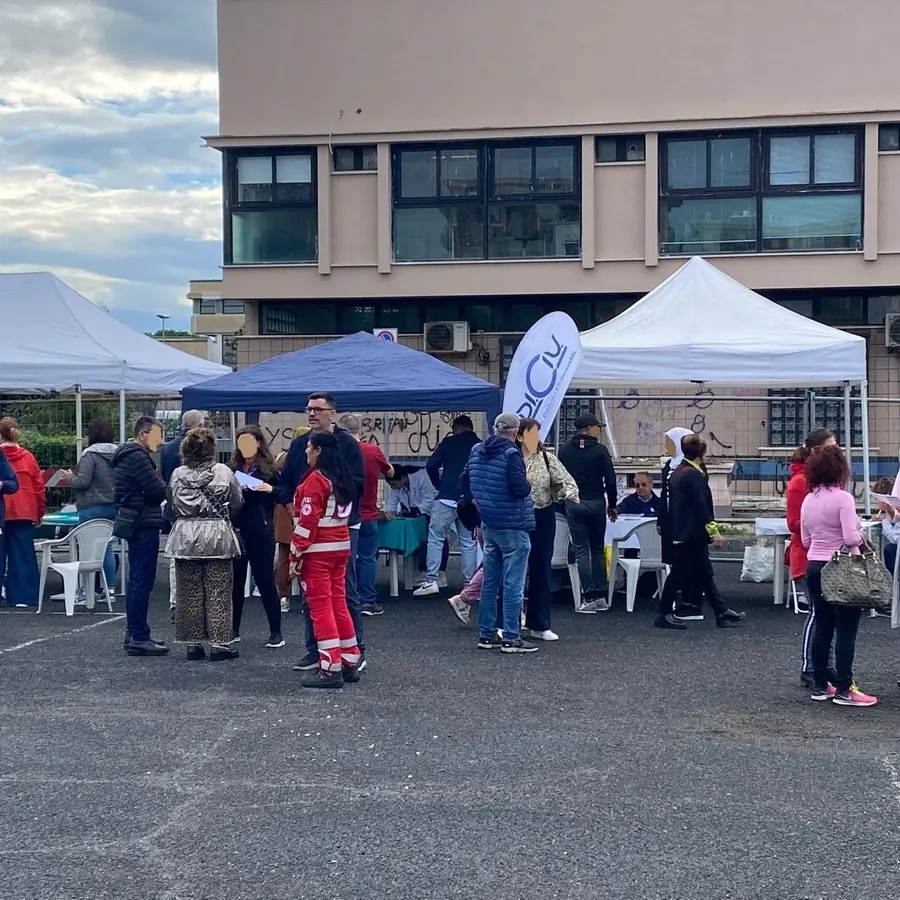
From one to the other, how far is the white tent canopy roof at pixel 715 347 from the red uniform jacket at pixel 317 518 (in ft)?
14.7

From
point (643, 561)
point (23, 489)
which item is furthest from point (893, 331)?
point (23, 489)

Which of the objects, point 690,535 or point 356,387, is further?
point 356,387

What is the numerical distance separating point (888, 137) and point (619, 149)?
483 centimetres

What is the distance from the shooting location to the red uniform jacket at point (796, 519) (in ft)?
27.9

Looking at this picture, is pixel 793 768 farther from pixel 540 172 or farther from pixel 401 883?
pixel 540 172

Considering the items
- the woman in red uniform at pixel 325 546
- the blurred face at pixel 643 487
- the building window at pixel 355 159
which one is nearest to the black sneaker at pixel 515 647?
the woman in red uniform at pixel 325 546

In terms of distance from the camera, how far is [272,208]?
79.2 feet

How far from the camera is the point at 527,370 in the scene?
437 inches

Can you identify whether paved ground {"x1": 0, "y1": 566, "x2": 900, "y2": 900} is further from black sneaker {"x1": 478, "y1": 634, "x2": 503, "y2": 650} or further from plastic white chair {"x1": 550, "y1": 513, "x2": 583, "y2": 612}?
plastic white chair {"x1": 550, "y1": 513, "x2": 583, "y2": 612}

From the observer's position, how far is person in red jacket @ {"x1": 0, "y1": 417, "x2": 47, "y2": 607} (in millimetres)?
11828

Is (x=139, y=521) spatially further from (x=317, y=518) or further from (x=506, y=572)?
(x=506, y=572)

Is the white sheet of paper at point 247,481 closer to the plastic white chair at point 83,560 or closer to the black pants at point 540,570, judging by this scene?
the black pants at point 540,570

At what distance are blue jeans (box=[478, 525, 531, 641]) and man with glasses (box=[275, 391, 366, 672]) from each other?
1.04m

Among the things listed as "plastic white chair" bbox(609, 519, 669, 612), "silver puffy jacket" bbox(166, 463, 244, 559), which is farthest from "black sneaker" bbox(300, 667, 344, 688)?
"plastic white chair" bbox(609, 519, 669, 612)
